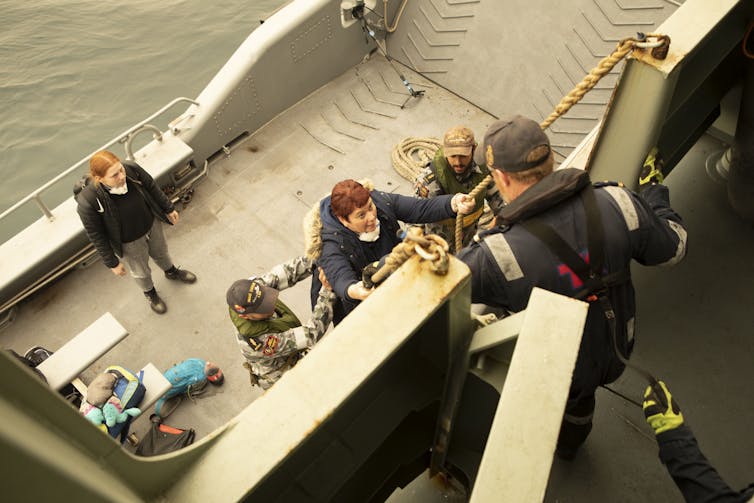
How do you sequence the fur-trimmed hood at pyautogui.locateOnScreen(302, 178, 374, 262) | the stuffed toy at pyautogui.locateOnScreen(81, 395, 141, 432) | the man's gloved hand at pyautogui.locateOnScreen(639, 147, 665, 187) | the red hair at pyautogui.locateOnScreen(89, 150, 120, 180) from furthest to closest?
the red hair at pyautogui.locateOnScreen(89, 150, 120, 180) < the stuffed toy at pyautogui.locateOnScreen(81, 395, 141, 432) < the fur-trimmed hood at pyautogui.locateOnScreen(302, 178, 374, 262) < the man's gloved hand at pyautogui.locateOnScreen(639, 147, 665, 187)

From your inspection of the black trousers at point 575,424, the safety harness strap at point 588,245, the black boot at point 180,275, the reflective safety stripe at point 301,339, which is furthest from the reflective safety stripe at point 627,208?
the black boot at point 180,275

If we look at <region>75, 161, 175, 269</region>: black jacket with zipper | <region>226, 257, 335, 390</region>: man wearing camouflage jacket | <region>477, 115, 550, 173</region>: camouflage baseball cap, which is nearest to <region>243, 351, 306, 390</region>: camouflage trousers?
<region>226, 257, 335, 390</region>: man wearing camouflage jacket

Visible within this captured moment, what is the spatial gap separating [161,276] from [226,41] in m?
7.10

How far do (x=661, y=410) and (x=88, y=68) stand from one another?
36.5ft

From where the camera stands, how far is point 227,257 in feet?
17.7

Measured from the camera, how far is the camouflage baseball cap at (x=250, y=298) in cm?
309

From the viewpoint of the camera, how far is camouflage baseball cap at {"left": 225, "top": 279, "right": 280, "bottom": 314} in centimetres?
309

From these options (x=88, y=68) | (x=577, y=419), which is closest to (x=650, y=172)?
(x=577, y=419)

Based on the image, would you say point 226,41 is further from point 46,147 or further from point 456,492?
point 456,492

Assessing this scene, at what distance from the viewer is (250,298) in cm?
310

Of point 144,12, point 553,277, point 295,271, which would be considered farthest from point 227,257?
point 144,12

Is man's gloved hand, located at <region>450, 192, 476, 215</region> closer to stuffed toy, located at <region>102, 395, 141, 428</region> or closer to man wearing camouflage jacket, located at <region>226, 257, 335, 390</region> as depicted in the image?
man wearing camouflage jacket, located at <region>226, 257, 335, 390</region>

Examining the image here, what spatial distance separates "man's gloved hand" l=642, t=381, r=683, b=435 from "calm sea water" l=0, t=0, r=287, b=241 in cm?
873

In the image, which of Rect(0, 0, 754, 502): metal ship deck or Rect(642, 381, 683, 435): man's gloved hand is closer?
Rect(642, 381, 683, 435): man's gloved hand
